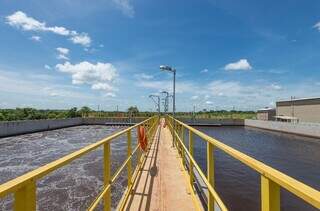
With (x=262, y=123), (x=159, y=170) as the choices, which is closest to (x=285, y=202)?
(x=159, y=170)

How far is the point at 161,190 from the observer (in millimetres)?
4566

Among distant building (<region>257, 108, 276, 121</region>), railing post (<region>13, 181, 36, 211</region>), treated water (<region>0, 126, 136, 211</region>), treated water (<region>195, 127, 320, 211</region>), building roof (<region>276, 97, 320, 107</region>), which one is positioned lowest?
treated water (<region>195, 127, 320, 211</region>)

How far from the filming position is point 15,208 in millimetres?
1254

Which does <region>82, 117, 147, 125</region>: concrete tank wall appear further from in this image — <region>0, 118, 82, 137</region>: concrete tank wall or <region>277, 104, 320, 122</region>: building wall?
<region>277, 104, 320, 122</region>: building wall

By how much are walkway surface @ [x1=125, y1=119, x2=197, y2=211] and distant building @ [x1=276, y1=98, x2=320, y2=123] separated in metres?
34.1

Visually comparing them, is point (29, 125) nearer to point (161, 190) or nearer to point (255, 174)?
point (255, 174)

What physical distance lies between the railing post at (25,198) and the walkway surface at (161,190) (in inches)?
101

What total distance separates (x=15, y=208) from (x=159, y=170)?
5.02 meters

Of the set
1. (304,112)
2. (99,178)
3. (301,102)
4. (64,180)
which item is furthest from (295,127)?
(64,180)

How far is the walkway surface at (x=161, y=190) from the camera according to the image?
3816mm

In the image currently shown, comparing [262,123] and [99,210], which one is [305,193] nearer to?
[99,210]

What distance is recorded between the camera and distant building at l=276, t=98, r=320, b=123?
33969 millimetres

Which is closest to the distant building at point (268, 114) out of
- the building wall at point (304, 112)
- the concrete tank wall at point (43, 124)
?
the building wall at point (304, 112)

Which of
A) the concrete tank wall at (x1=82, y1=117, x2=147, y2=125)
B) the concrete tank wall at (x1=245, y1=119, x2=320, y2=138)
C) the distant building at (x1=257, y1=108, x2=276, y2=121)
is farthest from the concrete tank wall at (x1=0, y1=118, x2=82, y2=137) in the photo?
the distant building at (x1=257, y1=108, x2=276, y2=121)
